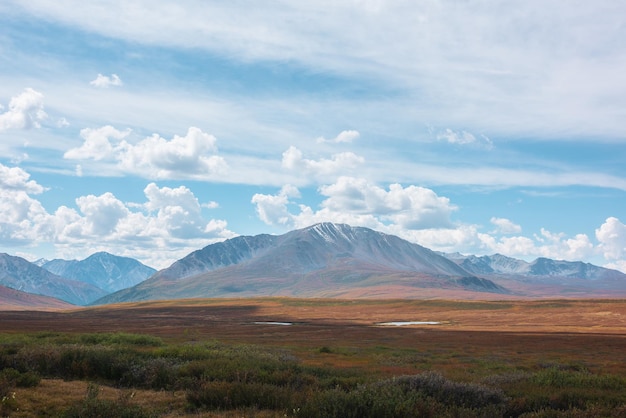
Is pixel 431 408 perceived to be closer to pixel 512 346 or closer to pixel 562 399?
pixel 562 399

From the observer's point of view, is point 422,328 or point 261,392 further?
point 422,328

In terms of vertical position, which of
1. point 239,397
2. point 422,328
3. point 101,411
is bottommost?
point 422,328

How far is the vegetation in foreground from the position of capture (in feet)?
44.4

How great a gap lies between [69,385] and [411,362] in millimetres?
24212

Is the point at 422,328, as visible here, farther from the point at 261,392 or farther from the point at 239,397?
the point at 239,397

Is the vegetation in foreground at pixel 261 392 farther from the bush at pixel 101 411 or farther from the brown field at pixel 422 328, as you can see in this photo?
the brown field at pixel 422 328

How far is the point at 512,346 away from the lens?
56188 millimetres

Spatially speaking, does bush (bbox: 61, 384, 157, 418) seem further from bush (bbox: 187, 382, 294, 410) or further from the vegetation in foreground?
bush (bbox: 187, 382, 294, 410)

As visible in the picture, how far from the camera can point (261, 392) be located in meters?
15.7

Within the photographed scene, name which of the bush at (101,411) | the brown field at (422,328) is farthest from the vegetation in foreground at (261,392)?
the brown field at (422,328)

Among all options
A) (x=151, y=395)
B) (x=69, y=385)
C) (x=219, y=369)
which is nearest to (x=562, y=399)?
(x=219, y=369)

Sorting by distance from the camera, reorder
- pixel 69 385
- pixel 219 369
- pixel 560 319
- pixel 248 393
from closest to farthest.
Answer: pixel 248 393 < pixel 69 385 < pixel 219 369 < pixel 560 319

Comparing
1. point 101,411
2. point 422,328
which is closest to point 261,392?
point 101,411

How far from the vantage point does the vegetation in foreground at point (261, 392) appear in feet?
44.4
